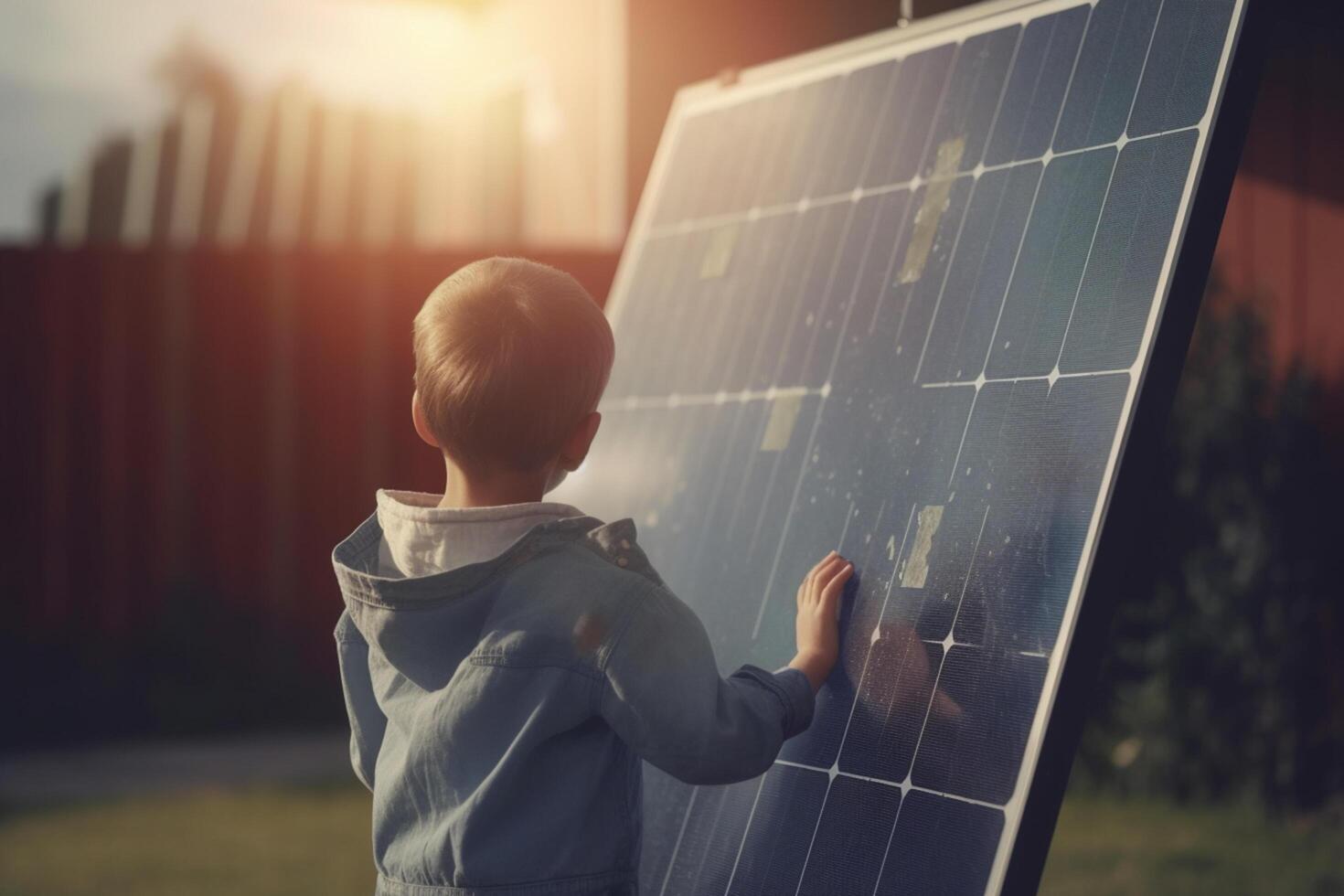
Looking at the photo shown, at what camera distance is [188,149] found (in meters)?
15.4

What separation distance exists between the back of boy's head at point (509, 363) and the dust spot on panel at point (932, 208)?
784 millimetres

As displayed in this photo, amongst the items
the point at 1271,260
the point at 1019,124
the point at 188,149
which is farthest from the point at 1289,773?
the point at 188,149

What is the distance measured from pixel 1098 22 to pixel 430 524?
57.8 inches

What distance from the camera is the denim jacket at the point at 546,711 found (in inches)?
90.2

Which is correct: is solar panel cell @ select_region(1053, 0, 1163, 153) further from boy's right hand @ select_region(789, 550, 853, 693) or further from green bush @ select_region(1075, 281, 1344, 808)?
green bush @ select_region(1075, 281, 1344, 808)

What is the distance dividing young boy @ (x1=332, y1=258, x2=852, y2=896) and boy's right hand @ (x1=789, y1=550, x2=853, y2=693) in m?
0.17

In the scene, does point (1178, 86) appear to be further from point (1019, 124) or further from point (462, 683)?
point (462, 683)

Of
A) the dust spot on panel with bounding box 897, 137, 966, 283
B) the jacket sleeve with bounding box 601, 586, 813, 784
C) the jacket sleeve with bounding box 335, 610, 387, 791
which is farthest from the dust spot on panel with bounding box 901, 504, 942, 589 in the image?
the jacket sleeve with bounding box 335, 610, 387, 791

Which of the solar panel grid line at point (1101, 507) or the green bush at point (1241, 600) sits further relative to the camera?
the green bush at point (1241, 600)

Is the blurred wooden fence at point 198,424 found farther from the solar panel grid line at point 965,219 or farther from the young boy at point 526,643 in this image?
the young boy at point 526,643

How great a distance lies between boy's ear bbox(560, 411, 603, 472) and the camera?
2.41 m

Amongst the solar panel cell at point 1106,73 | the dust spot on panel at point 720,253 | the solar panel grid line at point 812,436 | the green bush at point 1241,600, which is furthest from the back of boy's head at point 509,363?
the green bush at point 1241,600

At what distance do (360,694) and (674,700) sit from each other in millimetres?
708

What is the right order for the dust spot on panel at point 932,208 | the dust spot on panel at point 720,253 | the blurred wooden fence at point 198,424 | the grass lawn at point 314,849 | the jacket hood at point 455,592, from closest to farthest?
the jacket hood at point 455,592
the dust spot on panel at point 932,208
the dust spot on panel at point 720,253
the grass lawn at point 314,849
the blurred wooden fence at point 198,424
